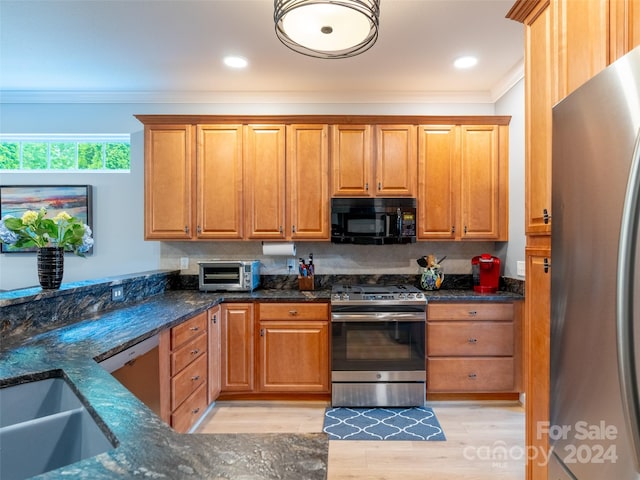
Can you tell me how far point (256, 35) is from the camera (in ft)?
8.07

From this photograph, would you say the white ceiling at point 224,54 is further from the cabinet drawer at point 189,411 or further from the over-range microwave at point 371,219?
the cabinet drawer at point 189,411

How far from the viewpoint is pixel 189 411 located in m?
2.27

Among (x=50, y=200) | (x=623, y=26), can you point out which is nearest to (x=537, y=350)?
(x=623, y=26)

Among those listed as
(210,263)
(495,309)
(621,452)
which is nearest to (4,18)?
(210,263)

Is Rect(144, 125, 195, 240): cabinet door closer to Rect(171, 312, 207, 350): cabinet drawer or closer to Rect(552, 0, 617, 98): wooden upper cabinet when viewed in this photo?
Rect(171, 312, 207, 350): cabinet drawer

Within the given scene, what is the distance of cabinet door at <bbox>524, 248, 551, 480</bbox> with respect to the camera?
1.38m

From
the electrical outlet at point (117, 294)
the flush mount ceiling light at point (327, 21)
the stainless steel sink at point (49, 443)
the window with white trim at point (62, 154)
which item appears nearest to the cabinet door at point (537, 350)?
the flush mount ceiling light at point (327, 21)

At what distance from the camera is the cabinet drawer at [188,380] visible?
207cm

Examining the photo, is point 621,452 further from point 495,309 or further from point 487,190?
point 487,190

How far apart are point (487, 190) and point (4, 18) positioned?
12.4 feet

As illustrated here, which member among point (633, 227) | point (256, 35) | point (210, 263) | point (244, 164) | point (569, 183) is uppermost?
point (256, 35)

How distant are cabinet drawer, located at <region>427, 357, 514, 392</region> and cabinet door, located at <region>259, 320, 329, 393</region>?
901 millimetres

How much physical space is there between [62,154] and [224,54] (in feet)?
6.98

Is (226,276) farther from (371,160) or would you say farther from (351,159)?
(371,160)
